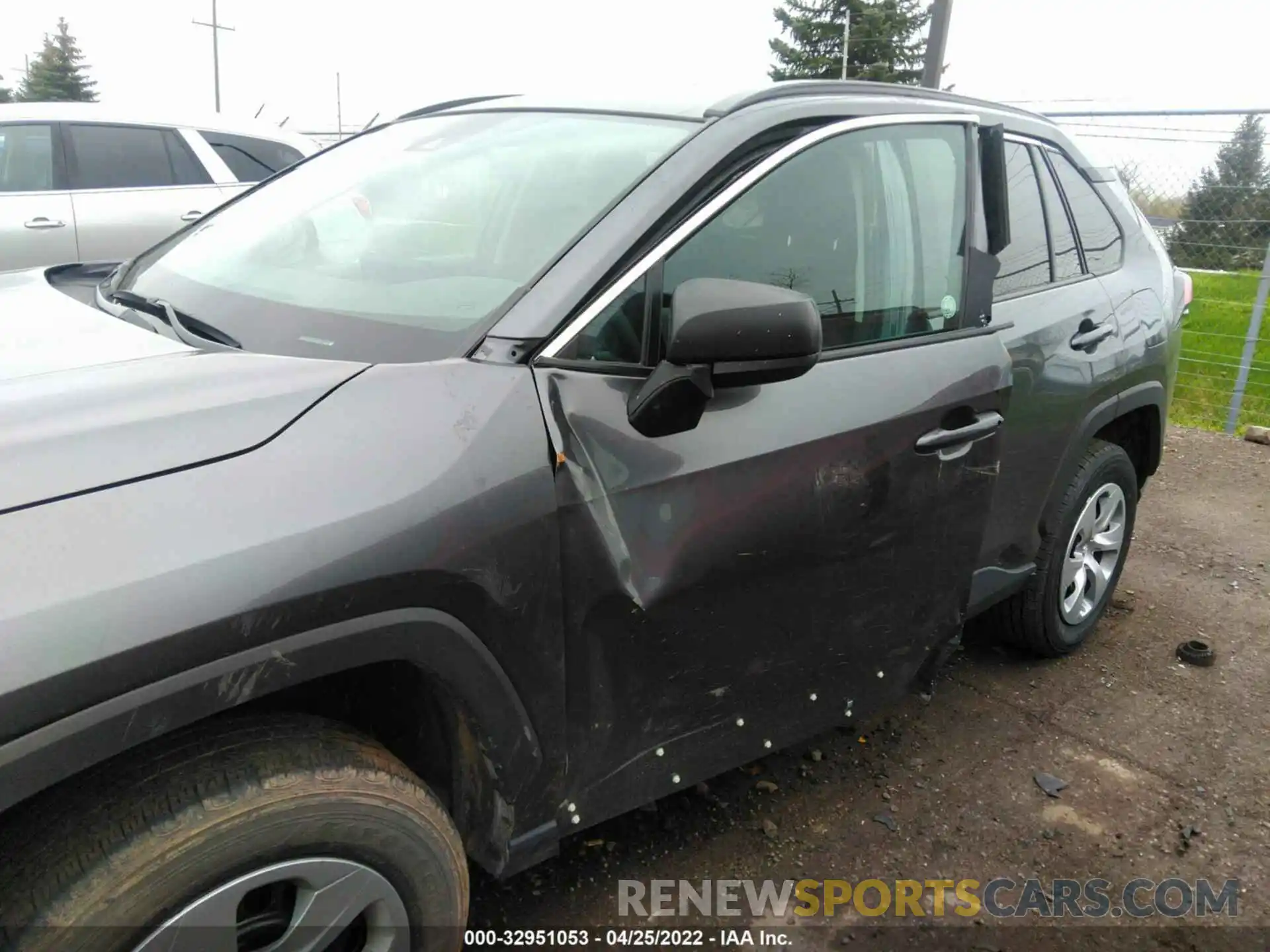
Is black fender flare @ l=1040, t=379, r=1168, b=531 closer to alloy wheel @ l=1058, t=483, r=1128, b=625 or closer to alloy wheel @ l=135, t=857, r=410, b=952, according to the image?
alloy wheel @ l=1058, t=483, r=1128, b=625

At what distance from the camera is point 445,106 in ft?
9.06

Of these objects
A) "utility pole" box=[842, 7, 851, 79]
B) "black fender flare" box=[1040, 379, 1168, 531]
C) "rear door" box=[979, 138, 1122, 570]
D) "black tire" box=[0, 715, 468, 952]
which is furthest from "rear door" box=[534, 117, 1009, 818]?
"utility pole" box=[842, 7, 851, 79]

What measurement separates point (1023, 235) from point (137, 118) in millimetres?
6112

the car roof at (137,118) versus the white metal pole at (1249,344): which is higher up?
the car roof at (137,118)

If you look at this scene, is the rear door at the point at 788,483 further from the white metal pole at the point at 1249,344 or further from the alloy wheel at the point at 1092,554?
the white metal pole at the point at 1249,344

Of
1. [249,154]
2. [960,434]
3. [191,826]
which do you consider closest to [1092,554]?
[960,434]

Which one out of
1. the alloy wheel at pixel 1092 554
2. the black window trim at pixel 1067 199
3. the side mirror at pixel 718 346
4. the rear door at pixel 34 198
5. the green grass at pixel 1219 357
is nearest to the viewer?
the side mirror at pixel 718 346

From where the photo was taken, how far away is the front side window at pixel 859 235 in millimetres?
2006

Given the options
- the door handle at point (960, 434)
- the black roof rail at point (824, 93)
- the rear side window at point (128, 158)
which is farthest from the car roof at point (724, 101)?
the rear side window at point (128, 158)

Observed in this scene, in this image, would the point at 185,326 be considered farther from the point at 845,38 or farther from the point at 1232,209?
the point at 845,38

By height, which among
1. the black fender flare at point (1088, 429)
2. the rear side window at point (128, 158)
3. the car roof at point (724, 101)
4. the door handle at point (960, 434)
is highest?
the car roof at point (724, 101)

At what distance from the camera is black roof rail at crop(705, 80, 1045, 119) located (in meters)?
2.09

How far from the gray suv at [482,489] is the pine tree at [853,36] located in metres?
32.4

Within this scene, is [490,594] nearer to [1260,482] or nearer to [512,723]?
[512,723]
